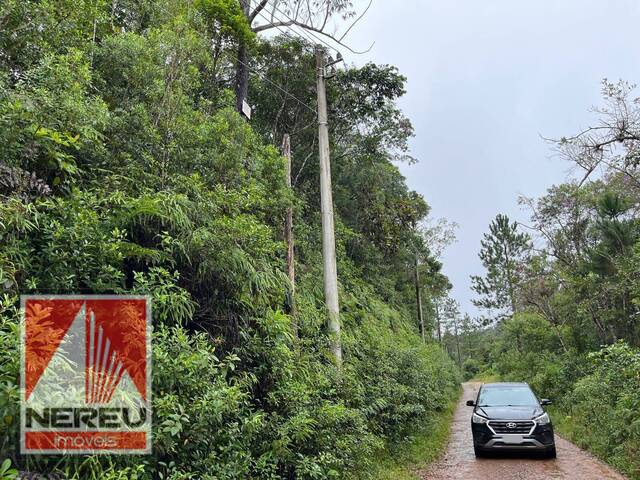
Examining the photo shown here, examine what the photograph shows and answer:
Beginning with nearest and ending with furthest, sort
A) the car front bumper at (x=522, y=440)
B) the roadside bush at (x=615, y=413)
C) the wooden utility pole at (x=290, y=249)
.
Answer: the wooden utility pole at (x=290, y=249), the roadside bush at (x=615, y=413), the car front bumper at (x=522, y=440)

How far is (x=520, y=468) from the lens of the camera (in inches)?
306

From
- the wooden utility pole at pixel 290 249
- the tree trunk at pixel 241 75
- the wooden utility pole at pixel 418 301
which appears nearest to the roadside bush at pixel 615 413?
the wooden utility pole at pixel 290 249

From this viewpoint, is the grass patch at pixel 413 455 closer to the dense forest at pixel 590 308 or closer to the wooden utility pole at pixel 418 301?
the dense forest at pixel 590 308

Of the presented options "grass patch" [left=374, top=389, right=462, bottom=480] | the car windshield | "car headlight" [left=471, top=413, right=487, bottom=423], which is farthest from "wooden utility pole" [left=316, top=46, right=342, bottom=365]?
the car windshield

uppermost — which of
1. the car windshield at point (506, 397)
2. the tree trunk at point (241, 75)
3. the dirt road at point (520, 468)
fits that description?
the tree trunk at point (241, 75)

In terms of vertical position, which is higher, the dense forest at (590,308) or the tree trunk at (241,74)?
the tree trunk at (241,74)

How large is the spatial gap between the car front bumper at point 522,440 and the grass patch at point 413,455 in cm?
129

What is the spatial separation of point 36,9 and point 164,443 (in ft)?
17.7

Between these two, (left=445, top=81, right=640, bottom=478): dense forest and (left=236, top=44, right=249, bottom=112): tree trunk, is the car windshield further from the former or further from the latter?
(left=236, top=44, right=249, bottom=112): tree trunk

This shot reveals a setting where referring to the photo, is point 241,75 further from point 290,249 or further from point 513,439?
point 513,439

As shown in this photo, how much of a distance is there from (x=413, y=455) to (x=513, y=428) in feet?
6.58

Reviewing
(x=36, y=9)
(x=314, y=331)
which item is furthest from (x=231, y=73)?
(x=314, y=331)

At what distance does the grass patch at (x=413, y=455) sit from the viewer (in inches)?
279

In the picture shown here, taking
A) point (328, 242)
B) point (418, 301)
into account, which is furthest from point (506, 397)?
point (418, 301)
